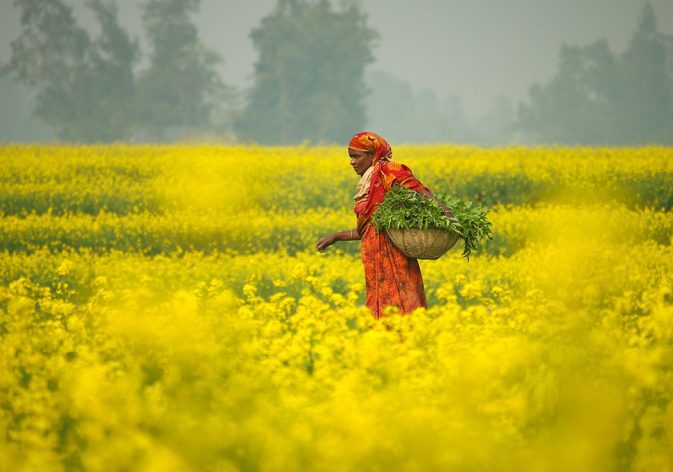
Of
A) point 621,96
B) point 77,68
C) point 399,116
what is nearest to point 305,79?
point 77,68

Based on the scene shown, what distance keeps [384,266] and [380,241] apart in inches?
6.7

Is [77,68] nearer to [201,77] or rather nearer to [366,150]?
[201,77]

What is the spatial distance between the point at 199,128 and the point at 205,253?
46.7 meters

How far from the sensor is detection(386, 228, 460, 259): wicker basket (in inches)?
261

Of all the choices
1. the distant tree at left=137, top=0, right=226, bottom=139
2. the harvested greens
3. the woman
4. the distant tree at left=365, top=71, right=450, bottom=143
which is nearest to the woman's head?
the woman

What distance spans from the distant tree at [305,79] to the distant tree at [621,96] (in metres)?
→ 17.6

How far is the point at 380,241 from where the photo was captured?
22.9ft

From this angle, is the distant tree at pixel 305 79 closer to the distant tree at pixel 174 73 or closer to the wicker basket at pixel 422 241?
the distant tree at pixel 174 73

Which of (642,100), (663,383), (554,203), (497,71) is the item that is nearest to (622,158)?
(554,203)

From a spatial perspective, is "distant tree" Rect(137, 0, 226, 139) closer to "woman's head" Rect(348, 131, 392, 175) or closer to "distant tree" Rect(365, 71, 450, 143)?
"woman's head" Rect(348, 131, 392, 175)

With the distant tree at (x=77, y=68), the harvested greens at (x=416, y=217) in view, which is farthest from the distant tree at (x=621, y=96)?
the harvested greens at (x=416, y=217)

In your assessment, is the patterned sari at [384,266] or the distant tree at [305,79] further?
the distant tree at [305,79]

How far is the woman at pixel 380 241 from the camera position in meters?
6.84

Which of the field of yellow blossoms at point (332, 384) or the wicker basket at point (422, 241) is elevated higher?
the wicker basket at point (422, 241)
